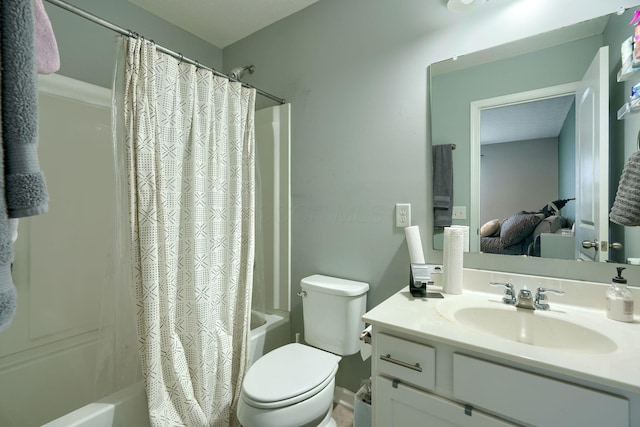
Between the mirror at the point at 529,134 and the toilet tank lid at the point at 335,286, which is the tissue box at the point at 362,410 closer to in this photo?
the toilet tank lid at the point at 335,286

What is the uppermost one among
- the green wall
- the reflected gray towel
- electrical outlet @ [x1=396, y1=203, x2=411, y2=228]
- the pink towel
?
the green wall

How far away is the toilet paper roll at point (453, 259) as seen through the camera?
49.4 inches

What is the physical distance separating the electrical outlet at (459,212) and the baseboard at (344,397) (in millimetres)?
1198

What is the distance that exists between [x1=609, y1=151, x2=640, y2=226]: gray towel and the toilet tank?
1.06m

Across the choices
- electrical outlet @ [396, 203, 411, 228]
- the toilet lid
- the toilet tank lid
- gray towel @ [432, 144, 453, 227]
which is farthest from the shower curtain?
gray towel @ [432, 144, 453, 227]

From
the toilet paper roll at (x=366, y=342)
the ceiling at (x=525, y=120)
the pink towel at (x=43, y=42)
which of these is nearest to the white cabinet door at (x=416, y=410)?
the toilet paper roll at (x=366, y=342)

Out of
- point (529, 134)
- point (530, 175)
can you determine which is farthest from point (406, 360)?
point (529, 134)

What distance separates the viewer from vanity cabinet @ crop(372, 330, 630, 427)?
708 mm

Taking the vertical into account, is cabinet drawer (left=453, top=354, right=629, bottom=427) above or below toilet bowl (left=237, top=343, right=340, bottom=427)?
above

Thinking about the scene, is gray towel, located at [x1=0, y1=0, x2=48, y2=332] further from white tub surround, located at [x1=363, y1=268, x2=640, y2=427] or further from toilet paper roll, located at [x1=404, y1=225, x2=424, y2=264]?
toilet paper roll, located at [x1=404, y1=225, x2=424, y2=264]

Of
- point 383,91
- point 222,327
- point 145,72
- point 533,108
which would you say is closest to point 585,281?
point 533,108

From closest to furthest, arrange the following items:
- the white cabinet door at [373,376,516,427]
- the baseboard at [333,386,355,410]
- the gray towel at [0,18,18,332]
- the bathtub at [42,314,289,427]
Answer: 1. the gray towel at [0,18,18,332]
2. the white cabinet door at [373,376,516,427]
3. the bathtub at [42,314,289,427]
4. the baseboard at [333,386,355,410]

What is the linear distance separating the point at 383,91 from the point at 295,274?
1.25 m

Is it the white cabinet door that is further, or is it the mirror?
the mirror
